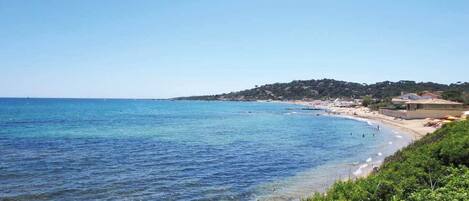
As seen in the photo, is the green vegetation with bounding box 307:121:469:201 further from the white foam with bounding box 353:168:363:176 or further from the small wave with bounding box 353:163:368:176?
the small wave with bounding box 353:163:368:176

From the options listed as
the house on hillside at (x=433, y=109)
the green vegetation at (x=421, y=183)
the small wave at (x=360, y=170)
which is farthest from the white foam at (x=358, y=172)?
the house on hillside at (x=433, y=109)

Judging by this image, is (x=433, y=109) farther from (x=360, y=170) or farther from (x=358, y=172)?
(x=358, y=172)

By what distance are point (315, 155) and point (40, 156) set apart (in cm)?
2198

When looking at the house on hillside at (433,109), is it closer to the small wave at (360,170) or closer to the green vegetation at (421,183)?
the small wave at (360,170)

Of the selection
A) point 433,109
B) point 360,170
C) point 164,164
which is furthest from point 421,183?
point 433,109

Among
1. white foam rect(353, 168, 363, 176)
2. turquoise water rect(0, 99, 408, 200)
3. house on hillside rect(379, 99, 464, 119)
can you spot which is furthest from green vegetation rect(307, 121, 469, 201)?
house on hillside rect(379, 99, 464, 119)

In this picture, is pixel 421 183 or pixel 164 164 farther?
pixel 164 164

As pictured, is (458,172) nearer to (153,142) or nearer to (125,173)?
(125,173)

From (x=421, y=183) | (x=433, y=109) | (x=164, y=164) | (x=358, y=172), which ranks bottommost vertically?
→ (x=358, y=172)

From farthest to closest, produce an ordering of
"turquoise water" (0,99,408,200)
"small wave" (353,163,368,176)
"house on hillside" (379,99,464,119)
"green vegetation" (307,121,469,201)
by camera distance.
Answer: "house on hillside" (379,99,464,119) < "small wave" (353,163,368,176) < "turquoise water" (0,99,408,200) < "green vegetation" (307,121,469,201)

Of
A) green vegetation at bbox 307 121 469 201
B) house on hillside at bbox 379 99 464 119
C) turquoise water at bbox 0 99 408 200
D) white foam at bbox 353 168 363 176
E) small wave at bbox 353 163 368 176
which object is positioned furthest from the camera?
house on hillside at bbox 379 99 464 119

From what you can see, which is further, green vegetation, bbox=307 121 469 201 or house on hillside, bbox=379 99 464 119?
house on hillside, bbox=379 99 464 119

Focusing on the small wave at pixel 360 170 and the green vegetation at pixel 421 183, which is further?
the small wave at pixel 360 170

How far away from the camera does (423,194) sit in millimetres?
9938
